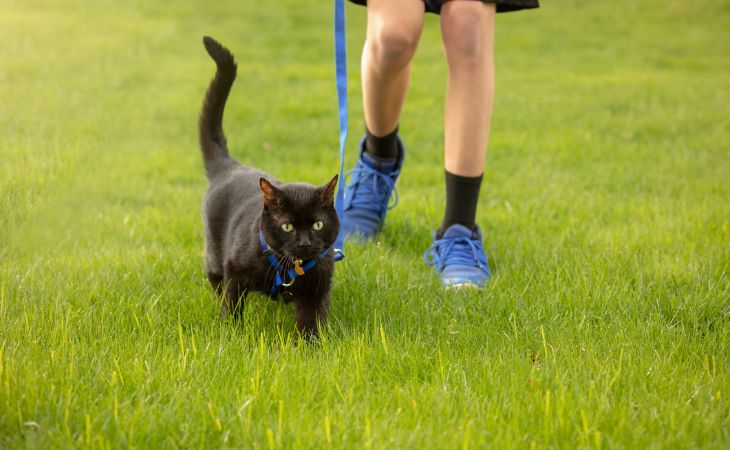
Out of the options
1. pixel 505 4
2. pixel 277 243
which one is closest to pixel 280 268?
pixel 277 243

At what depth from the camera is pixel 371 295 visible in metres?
2.71

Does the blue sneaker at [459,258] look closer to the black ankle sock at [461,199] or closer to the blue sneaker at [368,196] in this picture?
the black ankle sock at [461,199]

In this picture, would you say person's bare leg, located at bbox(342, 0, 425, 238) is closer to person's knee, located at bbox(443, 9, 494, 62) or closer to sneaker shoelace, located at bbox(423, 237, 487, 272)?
person's knee, located at bbox(443, 9, 494, 62)

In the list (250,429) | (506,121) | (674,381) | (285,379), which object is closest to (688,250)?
(674,381)

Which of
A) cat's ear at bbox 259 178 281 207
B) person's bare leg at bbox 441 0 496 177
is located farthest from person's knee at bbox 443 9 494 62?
cat's ear at bbox 259 178 281 207

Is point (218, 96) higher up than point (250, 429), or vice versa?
point (218, 96)

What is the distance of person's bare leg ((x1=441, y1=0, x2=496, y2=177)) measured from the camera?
114 inches

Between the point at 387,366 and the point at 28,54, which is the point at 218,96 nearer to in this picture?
the point at 387,366

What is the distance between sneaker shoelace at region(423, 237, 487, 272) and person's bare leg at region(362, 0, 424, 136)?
2.27 ft

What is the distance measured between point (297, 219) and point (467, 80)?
102 cm

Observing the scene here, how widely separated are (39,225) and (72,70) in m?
4.25

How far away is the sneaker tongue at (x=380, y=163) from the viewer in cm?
358

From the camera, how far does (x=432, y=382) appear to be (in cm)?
204

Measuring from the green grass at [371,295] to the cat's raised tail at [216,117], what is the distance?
0.43 metres
